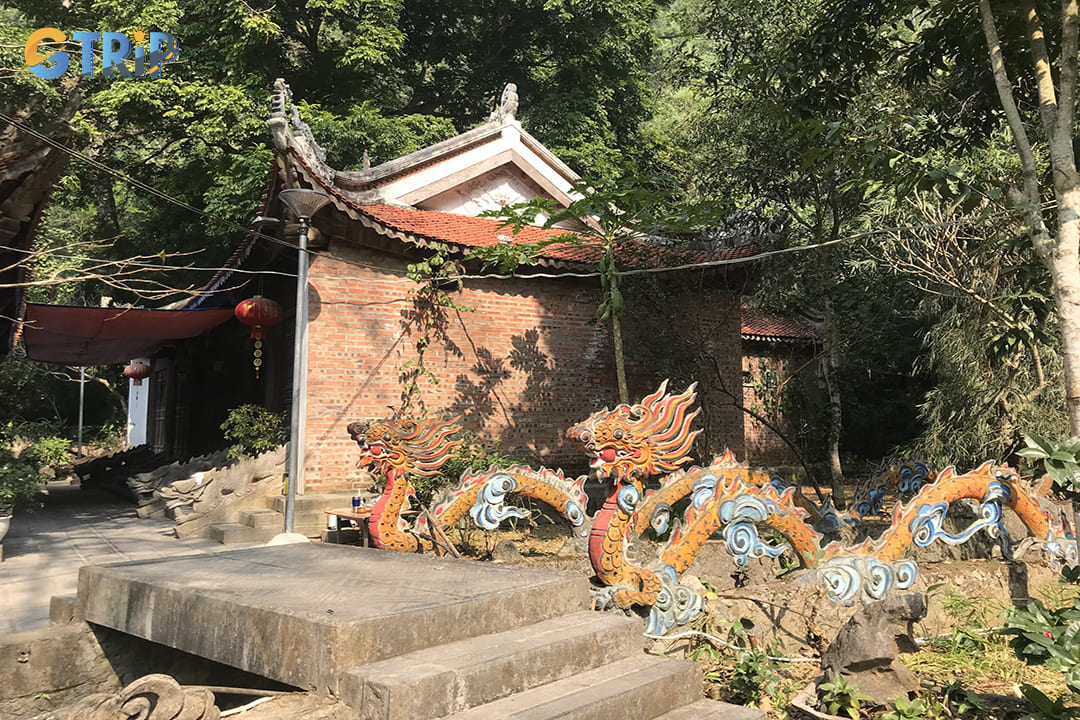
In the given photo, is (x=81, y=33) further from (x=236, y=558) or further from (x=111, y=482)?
(x=236, y=558)

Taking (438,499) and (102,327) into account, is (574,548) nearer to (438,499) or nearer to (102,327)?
(438,499)

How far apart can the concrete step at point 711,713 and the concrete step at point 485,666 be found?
35 centimetres

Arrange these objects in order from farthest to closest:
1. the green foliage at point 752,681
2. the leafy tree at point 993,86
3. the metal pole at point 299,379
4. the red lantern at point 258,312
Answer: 1. the red lantern at point 258,312
2. the metal pole at point 299,379
3. the leafy tree at point 993,86
4. the green foliage at point 752,681

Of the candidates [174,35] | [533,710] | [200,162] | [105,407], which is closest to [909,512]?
[533,710]

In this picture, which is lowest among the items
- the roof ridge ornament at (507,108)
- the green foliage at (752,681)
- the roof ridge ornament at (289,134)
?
the green foliage at (752,681)

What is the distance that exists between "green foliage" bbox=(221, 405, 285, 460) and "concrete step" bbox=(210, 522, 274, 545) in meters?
1.45

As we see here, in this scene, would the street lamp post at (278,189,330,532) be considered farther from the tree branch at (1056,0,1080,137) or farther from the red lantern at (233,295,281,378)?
the tree branch at (1056,0,1080,137)

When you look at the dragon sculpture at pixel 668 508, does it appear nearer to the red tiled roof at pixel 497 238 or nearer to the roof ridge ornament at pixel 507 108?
the red tiled roof at pixel 497 238

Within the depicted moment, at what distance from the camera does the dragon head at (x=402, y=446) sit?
5859 millimetres

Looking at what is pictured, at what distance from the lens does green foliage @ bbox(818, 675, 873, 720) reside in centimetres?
360

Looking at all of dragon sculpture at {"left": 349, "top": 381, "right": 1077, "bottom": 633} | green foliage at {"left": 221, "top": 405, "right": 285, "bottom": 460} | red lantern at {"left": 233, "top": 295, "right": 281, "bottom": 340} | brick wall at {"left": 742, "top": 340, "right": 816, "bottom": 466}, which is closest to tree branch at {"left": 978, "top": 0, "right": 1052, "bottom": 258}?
dragon sculpture at {"left": 349, "top": 381, "right": 1077, "bottom": 633}

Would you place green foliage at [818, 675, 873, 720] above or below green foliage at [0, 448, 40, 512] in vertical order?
below

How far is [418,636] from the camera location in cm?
284

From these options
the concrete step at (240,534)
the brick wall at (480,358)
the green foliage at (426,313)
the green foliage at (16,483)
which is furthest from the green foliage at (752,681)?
the green foliage at (16,483)
